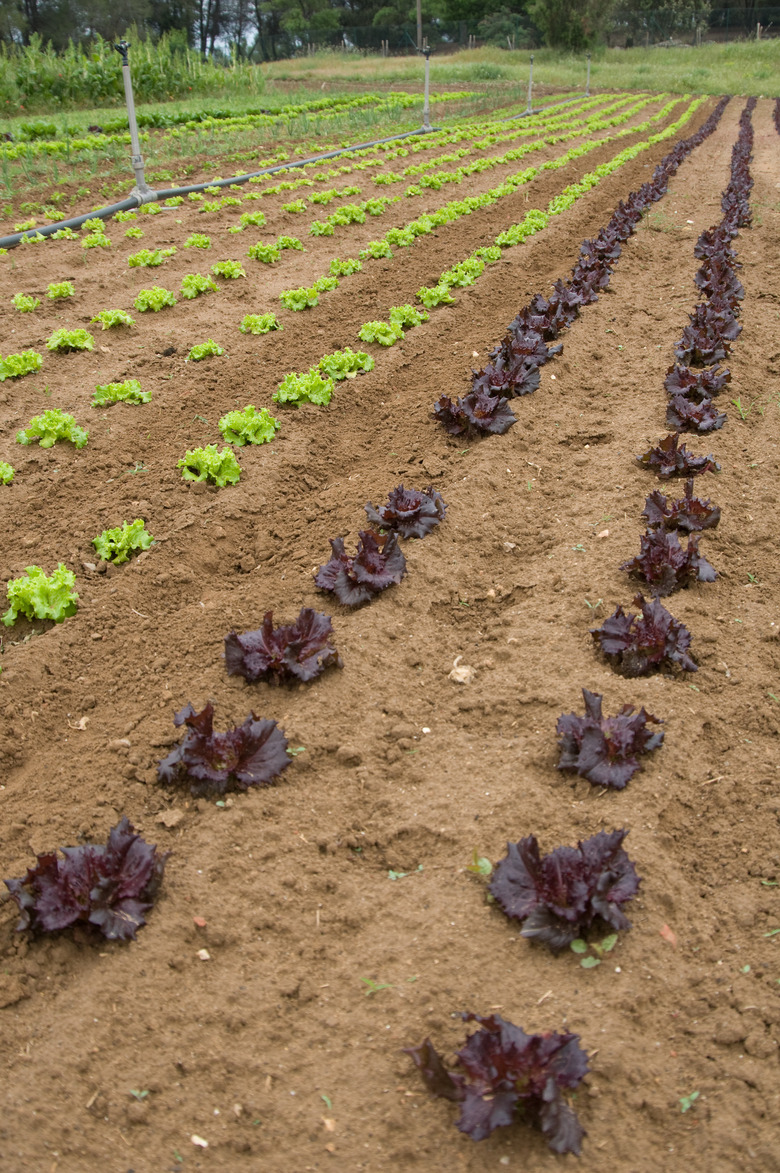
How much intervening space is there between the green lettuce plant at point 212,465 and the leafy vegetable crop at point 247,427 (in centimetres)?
42

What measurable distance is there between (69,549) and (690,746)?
4.16 m

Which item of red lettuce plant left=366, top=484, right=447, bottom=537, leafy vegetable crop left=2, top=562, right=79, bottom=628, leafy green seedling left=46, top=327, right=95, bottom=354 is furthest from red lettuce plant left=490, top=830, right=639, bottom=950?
leafy green seedling left=46, top=327, right=95, bottom=354

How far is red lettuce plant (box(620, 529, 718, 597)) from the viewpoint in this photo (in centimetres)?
496

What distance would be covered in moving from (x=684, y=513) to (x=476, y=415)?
202cm

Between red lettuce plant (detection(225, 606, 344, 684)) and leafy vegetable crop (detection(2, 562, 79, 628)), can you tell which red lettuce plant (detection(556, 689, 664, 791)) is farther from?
leafy vegetable crop (detection(2, 562, 79, 628))

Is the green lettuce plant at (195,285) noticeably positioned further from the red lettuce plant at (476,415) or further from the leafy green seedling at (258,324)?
the red lettuce plant at (476,415)

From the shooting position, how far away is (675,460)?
6.15 meters

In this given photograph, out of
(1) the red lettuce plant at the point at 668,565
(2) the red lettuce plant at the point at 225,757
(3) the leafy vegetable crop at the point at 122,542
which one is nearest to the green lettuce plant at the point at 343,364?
(3) the leafy vegetable crop at the point at 122,542

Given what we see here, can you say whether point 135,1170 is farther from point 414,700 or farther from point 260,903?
point 414,700

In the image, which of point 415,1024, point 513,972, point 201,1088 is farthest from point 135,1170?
point 513,972

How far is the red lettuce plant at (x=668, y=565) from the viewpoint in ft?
16.3

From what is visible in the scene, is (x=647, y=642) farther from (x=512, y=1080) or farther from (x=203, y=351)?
(x=203, y=351)

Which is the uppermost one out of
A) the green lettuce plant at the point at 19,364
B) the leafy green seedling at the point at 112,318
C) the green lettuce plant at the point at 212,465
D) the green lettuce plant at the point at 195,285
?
the green lettuce plant at the point at 195,285

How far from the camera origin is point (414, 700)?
436 centimetres
